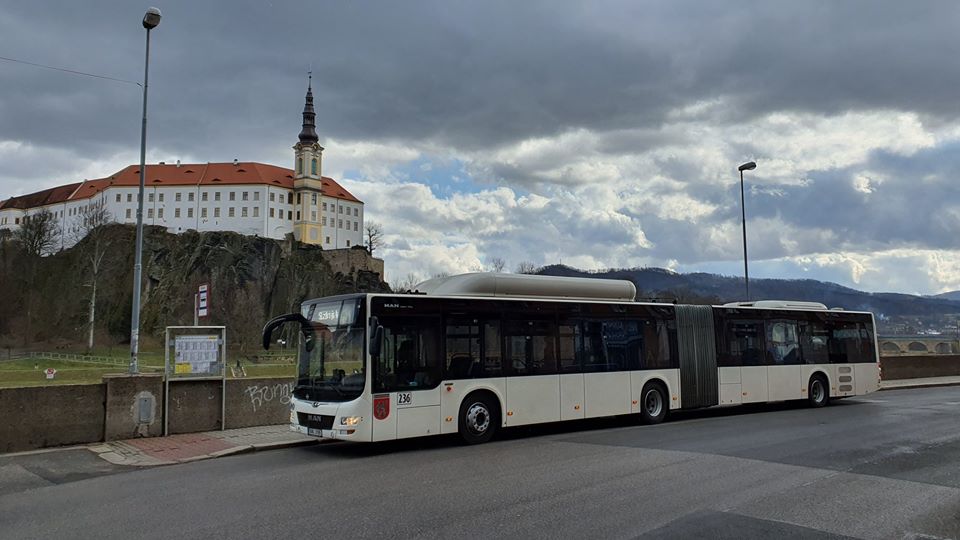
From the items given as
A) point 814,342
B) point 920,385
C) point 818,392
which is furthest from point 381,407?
point 920,385

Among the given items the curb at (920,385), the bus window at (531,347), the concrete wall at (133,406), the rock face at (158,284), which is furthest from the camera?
the rock face at (158,284)

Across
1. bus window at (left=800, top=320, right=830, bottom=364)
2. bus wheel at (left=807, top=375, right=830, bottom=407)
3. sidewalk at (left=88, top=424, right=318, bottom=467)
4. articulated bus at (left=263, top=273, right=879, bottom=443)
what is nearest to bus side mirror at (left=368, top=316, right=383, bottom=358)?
articulated bus at (left=263, top=273, right=879, bottom=443)

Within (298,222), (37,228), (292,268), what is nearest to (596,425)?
(292,268)

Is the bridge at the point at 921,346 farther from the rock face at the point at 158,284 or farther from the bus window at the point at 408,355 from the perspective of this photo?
the rock face at the point at 158,284

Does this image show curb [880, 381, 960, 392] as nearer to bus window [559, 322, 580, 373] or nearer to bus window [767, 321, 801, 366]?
bus window [767, 321, 801, 366]

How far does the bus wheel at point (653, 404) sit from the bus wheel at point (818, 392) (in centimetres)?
614

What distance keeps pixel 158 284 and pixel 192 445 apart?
→ 90154 mm

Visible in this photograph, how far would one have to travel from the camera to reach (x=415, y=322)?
1220 centimetres

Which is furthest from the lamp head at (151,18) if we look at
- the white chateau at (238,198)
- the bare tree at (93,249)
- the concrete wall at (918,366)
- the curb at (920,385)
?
the white chateau at (238,198)

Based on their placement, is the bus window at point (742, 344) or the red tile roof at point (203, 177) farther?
the red tile roof at point (203, 177)

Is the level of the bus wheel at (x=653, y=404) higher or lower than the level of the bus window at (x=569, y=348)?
lower

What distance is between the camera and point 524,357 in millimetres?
13727

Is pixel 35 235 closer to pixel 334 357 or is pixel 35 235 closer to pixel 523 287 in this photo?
pixel 334 357

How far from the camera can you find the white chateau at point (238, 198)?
370 ft
